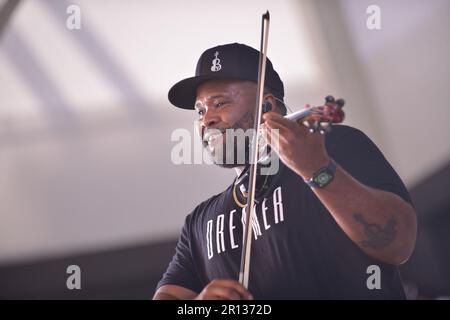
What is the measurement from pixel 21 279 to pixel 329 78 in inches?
83.5

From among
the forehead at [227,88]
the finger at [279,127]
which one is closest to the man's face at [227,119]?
the forehead at [227,88]

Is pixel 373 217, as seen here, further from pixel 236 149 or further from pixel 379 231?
pixel 236 149

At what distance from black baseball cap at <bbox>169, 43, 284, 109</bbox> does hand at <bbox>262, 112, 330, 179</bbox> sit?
2.07 feet

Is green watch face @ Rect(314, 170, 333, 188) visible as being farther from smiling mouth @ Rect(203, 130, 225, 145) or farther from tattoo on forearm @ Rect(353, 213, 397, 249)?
smiling mouth @ Rect(203, 130, 225, 145)

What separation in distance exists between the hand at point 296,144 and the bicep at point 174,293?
2.20 ft

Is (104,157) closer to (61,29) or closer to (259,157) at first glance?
(61,29)

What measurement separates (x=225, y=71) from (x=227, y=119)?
18 cm

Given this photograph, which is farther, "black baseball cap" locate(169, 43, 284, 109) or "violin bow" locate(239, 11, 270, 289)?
"black baseball cap" locate(169, 43, 284, 109)

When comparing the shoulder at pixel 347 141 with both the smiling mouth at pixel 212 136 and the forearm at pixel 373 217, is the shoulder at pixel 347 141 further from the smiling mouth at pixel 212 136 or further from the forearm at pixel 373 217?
the smiling mouth at pixel 212 136

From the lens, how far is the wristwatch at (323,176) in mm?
1648

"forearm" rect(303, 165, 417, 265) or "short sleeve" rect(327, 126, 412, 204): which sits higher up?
"short sleeve" rect(327, 126, 412, 204)

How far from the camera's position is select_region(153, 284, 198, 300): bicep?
208 cm

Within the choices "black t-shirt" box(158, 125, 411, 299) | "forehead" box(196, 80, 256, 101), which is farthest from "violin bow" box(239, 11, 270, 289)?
"forehead" box(196, 80, 256, 101)
